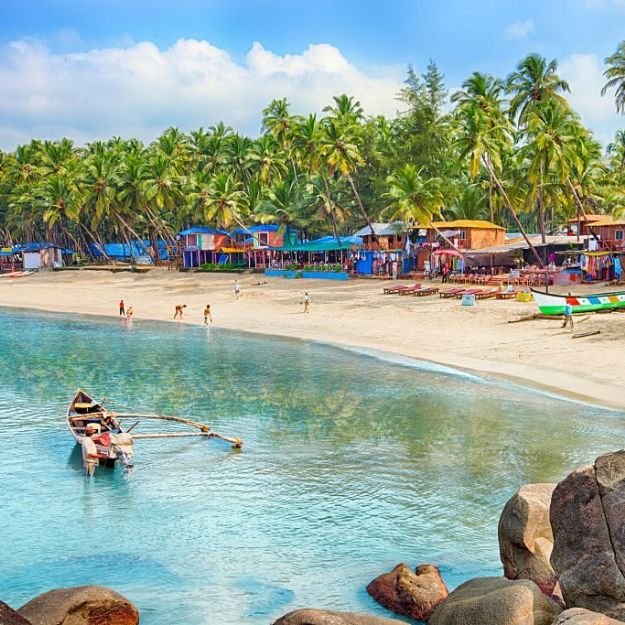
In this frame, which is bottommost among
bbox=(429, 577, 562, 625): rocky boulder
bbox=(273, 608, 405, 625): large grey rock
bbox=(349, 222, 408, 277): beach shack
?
bbox=(273, 608, 405, 625): large grey rock

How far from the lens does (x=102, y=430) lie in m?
22.0

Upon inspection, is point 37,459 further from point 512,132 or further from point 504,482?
point 512,132

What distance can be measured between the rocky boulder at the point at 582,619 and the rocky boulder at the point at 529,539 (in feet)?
9.79

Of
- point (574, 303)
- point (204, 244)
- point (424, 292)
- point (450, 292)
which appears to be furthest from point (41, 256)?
point (574, 303)

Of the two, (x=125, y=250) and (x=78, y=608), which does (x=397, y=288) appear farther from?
(x=125, y=250)

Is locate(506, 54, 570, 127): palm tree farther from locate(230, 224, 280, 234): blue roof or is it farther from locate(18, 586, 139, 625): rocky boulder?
locate(18, 586, 139, 625): rocky boulder

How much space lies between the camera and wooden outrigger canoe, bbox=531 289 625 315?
39000mm

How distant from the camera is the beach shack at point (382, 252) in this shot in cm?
6419

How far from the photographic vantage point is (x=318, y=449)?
2181 cm

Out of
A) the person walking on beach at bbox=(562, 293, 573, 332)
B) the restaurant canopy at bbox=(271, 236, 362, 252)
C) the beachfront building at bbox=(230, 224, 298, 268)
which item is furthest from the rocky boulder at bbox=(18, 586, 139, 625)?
the beachfront building at bbox=(230, 224, 298, 268)

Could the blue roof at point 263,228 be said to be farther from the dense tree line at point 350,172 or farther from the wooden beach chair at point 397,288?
the wooden beach chair at point 397,288

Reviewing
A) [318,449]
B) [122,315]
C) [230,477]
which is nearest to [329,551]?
[230,477]

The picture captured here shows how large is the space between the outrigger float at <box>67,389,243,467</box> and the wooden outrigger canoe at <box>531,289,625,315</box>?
21598mm

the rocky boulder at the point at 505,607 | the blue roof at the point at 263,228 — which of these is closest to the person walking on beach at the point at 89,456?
the rocky boulder at the point at 505,607
